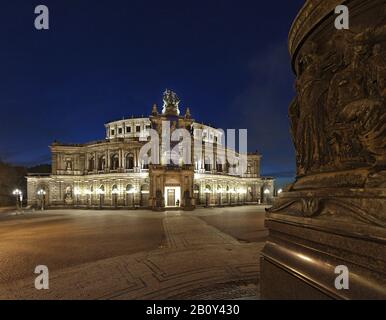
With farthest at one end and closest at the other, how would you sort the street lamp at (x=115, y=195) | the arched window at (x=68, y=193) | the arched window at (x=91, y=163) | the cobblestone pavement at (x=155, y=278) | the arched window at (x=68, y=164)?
the arched window at (x=68, y=164) < the arched window at (x=91, y=163) < the arched window at (x=68, y=193) < the street lamp at (x=115, y=195) < the cobblestone pavement at (x=155, y=278)

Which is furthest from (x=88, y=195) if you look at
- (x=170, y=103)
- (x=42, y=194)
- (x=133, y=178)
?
(x=170, y=103)

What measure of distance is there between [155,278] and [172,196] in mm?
36032

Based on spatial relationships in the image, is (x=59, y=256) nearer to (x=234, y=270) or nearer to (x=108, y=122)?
(x=234, y=270)

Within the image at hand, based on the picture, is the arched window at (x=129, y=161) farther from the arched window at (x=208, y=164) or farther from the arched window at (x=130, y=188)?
the arched window at (x=208, y=164)

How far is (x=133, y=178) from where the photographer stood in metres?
45.3

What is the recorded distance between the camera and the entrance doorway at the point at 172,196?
135 feet

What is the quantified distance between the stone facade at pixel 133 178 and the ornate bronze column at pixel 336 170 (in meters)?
36.0

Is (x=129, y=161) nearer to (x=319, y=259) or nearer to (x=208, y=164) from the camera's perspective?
(x=208, y=164)

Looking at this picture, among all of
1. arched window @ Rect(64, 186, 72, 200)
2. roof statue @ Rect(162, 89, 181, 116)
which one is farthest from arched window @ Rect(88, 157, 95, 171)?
roof statue @ Rect(162, 89, 181, 116)

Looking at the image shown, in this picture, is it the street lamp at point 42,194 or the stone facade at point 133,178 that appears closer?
the stone facade at point 133,178

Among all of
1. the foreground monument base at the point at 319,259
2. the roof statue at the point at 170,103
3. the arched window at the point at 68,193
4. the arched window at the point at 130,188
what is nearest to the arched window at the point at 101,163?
the arched window at the point at 68,193

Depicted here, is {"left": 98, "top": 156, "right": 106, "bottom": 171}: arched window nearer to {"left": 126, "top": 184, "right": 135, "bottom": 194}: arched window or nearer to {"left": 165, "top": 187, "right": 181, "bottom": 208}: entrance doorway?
{"left": 126, "top": 184, "right": 135, "bottom": 194}: arched window

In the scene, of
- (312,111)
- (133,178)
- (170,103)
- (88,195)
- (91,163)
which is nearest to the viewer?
(312,111)

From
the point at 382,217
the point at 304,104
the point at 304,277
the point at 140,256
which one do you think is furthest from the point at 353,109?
the point at 140,256
